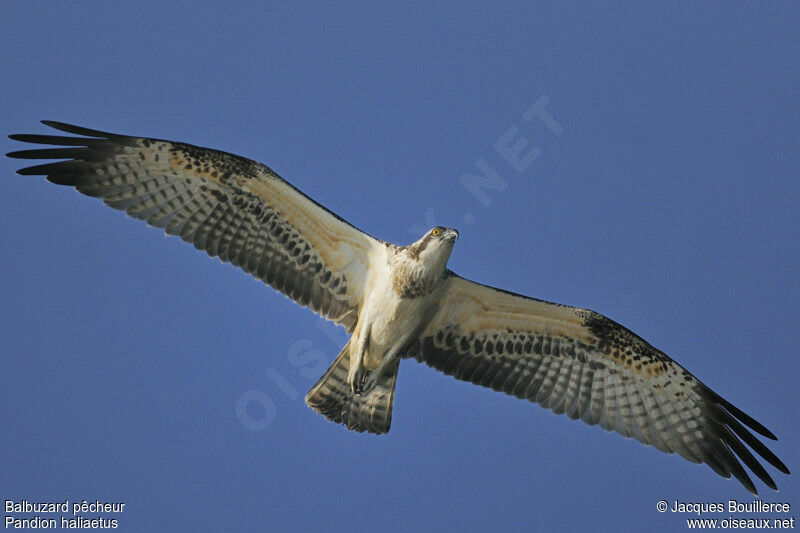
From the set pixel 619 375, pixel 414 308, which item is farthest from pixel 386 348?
pixel 619 375

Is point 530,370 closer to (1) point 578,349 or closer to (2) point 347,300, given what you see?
(1) point 578,349

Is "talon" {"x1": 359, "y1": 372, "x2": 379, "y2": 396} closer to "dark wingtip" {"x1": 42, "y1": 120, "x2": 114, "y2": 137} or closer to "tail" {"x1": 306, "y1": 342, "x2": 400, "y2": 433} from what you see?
"tail" {"x1": 306, "y1": 342, "x2": 400, "y2": 433}

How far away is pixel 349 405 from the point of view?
14375 mm

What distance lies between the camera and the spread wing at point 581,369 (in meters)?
14.7

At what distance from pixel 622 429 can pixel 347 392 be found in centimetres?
385

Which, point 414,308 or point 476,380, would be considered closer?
point 414,308

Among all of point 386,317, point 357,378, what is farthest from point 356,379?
point 386,317

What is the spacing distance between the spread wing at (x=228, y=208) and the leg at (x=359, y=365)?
1.89 ft

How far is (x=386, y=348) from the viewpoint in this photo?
14367mm

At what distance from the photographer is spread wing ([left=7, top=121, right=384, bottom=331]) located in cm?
1420

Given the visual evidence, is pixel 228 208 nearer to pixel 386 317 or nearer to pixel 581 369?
pixel 386 317

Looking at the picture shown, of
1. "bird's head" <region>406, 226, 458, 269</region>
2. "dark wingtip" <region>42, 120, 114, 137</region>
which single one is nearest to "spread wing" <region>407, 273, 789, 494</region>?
"bird's head" <region>406, 226, 458, 269</region>

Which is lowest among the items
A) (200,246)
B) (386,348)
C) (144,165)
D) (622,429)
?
(622,429)

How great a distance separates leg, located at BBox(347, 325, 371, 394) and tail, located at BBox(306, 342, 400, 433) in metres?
0.12
